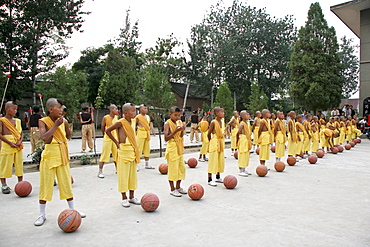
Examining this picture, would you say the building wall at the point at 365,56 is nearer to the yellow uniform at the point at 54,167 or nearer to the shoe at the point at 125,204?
the shoe at the point at 125,204

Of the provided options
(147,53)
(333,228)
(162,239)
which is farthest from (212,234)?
(147,53)

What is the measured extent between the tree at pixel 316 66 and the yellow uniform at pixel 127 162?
2957 centimetres

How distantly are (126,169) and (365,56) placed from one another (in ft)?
86.5

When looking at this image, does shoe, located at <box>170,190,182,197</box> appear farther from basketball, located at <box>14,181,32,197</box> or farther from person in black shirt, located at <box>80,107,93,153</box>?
person in black shirt, located at <box>80,107,93,153</box>

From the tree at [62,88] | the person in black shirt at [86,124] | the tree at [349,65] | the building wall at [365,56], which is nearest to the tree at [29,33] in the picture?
the tree at [62,88]

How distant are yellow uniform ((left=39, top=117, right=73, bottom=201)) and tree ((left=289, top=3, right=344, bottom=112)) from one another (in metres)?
30.9

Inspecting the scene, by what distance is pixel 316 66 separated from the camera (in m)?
32.0

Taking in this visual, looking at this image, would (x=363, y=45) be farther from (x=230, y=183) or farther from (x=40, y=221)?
(x=40, y=221)

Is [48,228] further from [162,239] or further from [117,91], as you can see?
[117,91]

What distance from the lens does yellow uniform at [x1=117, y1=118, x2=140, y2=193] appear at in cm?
598

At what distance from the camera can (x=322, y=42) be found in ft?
109

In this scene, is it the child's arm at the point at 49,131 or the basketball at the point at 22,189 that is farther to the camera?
the basketball at the point at 22,189

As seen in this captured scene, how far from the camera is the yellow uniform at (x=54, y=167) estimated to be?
5059 mm

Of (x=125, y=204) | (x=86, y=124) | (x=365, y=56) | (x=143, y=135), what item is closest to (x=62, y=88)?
(x=86, y=124)
